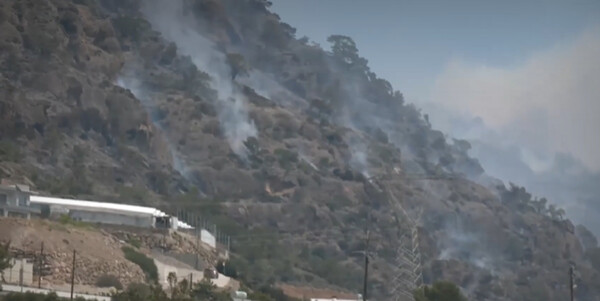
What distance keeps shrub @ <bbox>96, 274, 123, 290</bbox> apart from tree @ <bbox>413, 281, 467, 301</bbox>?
60.1ft

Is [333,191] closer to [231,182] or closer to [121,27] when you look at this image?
[231,182]

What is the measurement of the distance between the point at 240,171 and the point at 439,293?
61.8 m

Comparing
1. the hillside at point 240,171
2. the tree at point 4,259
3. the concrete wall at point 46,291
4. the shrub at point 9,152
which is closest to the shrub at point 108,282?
the tree at point 4,259

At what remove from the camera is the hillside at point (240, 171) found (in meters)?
135

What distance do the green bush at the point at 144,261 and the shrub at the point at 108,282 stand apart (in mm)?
3029

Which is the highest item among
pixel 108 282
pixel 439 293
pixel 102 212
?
pixel 102 212

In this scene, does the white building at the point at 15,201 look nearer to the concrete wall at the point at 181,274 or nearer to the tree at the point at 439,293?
the concrete wall at the point at 181,274

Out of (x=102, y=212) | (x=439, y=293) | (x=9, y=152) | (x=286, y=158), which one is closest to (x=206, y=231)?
(x=102, y=212)

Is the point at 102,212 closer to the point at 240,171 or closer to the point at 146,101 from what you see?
the point at 240,171

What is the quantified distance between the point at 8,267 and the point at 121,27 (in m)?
115

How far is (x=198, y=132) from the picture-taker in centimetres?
16762

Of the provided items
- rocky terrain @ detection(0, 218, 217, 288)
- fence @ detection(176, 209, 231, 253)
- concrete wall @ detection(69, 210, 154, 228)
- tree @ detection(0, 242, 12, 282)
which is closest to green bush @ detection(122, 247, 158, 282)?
rocky terrain @ detection(0, 218, 217, 288)

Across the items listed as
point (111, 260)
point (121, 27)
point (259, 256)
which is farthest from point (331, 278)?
point (121, 27)

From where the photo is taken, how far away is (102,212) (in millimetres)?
106562
